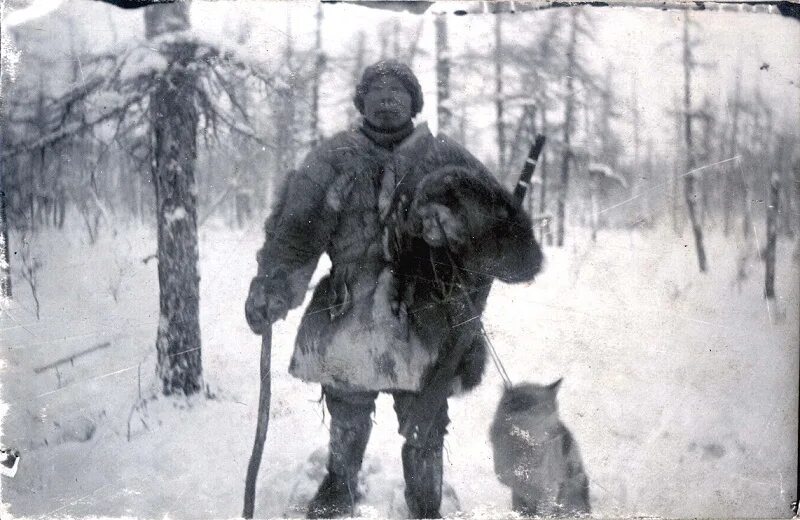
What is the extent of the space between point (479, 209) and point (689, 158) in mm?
888

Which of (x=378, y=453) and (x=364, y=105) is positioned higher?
(x=364, y=105)

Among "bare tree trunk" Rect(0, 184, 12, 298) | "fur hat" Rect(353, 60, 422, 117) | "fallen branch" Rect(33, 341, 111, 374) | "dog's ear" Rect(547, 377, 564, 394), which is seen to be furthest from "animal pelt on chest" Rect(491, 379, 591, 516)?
"bare tree trunk" Rect(0, 184, 12, 298)

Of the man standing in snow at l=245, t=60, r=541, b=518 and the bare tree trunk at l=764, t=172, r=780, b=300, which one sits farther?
the bare tree trunk at l=764, t=172, r=780, b=300

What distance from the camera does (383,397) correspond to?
278 cm

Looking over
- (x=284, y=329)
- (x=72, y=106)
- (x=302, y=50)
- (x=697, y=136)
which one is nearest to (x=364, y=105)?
(x=302, y=50)

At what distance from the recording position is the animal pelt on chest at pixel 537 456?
280 centimetres

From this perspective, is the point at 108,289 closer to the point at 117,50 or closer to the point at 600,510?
the point at 117,50

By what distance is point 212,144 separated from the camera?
2.76 meters

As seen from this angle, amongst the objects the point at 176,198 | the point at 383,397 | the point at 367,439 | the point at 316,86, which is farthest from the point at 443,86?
the point at 367,439

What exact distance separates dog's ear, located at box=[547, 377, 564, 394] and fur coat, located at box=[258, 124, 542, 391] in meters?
0.30

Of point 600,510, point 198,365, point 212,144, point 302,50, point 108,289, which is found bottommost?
point 600,510

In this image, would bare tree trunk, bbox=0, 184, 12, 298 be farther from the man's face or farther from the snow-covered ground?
the man's face

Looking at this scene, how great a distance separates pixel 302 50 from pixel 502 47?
2.62 ft

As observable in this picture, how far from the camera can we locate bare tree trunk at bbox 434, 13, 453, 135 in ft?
9.03
